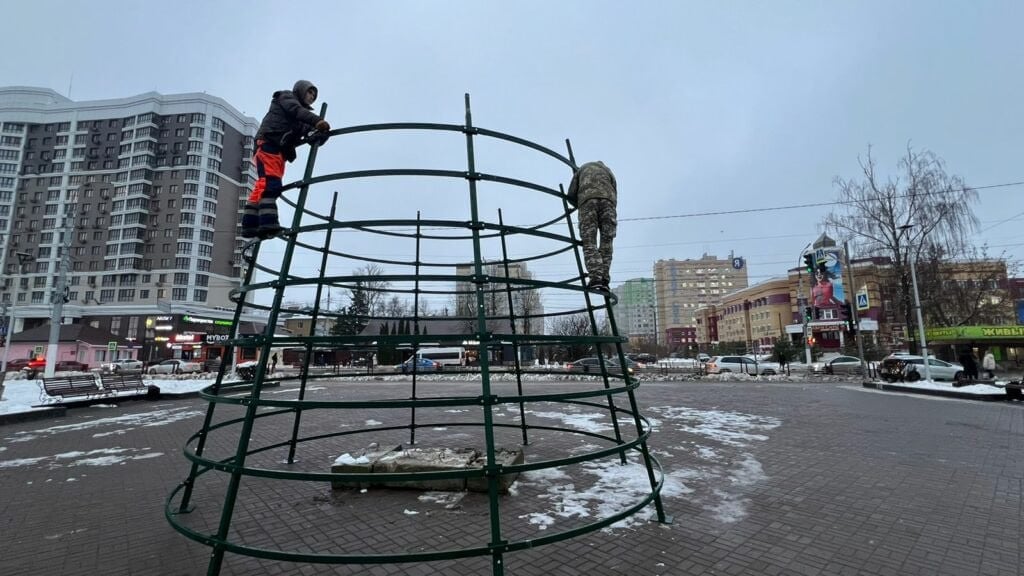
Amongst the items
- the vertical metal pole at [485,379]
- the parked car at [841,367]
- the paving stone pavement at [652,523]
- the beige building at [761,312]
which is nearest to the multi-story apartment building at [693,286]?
the beige building at [761,312]

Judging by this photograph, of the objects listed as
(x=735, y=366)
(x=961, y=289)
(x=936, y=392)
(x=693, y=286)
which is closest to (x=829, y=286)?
(x=961, y=289)

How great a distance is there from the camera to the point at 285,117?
3.40m

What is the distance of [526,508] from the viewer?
13.4 feet

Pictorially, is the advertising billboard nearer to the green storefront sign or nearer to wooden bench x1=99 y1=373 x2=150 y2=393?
the green storefront sign

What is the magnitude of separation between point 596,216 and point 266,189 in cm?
267

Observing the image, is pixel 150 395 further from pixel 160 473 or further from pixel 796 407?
pixel 796 407

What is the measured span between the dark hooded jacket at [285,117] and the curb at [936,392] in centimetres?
1971

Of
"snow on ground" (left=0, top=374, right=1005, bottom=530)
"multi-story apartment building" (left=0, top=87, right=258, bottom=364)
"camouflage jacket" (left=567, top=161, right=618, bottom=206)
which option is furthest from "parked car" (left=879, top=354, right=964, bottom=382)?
"multi-story apartment building" (left=0, top=87, right=258, bottom=364)

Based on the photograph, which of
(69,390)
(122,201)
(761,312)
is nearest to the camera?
(69,390)

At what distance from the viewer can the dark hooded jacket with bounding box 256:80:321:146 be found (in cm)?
317

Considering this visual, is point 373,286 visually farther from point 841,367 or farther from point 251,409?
point 841,367

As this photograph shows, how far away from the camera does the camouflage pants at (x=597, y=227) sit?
11.6ft

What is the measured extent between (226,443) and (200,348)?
56.9 meters

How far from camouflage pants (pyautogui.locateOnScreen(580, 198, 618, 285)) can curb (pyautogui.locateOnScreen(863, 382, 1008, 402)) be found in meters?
17.3
